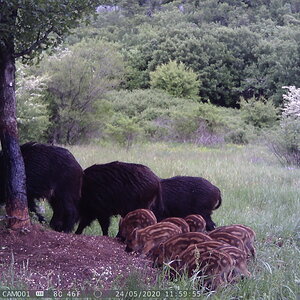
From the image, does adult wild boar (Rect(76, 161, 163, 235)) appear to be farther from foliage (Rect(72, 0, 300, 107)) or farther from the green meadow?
foliage (Rect(72, 0, 300, 107))

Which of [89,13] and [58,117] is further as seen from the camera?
[58,117]

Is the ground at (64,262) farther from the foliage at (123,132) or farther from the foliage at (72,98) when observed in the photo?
the foliage at (72,98)

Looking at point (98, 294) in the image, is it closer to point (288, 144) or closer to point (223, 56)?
point (288, 144)

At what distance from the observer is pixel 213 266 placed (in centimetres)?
463

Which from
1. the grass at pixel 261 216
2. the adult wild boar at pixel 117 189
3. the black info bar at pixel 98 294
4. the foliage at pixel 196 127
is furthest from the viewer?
the foliage at pixel 196 127

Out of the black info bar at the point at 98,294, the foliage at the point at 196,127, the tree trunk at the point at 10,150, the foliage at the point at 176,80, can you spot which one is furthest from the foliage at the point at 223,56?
the black info bar at the point at 98,294

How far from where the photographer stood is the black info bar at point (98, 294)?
12.9 ft

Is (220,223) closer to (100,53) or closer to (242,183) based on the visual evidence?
(242,183)

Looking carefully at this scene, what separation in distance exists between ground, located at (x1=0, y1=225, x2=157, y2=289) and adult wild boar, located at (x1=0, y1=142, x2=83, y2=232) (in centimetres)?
85

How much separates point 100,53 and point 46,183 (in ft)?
86.2

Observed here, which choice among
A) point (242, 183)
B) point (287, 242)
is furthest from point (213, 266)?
point (242, 183)

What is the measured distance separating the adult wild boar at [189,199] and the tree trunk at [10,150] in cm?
227

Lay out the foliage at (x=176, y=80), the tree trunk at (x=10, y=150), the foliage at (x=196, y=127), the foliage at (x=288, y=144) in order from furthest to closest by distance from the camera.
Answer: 1. the foliage at (x=176, y=80)
2. the foliage at (x=196, y=127)
3. the foliage at (x=288, y=144)
4. the tree trunk at (x=10, y=150)

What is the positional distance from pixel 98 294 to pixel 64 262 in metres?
0.96
